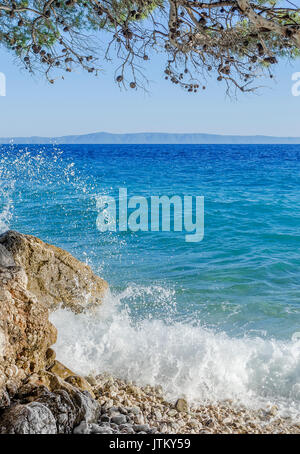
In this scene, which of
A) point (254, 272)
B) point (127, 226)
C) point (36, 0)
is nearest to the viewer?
point (36, 0)

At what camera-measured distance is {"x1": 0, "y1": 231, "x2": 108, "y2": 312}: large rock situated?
6.40 meters

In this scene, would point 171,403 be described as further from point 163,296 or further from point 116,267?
point 116,267

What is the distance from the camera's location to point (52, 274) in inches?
268

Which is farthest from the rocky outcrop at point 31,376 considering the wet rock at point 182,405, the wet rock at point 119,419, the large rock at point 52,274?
the wet rock at point 182,405

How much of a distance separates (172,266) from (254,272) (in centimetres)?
193

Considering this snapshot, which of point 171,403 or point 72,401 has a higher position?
point 72,401

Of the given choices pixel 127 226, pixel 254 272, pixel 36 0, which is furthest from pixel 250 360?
pixel 127 226

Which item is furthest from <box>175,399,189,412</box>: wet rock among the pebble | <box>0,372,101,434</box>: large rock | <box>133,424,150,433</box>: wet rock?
<box>0,372,101,434</box>: large rock

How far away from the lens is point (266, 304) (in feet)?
25.7

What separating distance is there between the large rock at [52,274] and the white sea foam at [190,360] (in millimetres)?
373

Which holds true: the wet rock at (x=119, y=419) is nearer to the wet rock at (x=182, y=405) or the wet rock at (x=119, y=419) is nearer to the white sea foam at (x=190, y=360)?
the wet rock at (x=182, y=405)

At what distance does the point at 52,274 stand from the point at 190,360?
2.63m

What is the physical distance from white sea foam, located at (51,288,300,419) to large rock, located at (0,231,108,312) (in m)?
0.37
